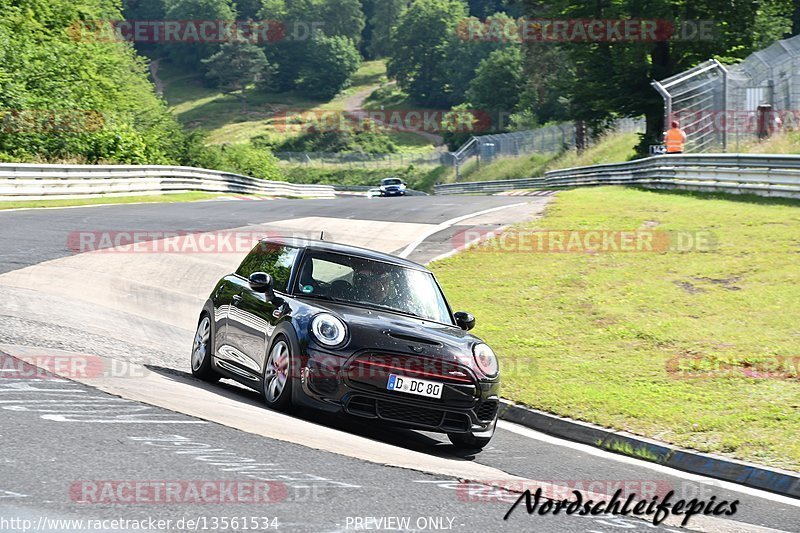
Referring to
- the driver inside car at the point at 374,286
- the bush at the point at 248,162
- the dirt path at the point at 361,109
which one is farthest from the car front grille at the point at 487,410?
the dirt path at the point at 361,109

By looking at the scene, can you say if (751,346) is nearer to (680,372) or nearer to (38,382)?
(680,372)

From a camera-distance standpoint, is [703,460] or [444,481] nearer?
[444,481]

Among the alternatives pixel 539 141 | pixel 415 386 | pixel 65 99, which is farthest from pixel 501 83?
pixel 415 386

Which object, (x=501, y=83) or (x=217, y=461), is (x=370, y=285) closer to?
(x=217, y=461)

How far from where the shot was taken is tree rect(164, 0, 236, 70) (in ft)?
605

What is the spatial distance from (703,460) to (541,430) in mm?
1913

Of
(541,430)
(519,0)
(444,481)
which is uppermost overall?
(519,0)

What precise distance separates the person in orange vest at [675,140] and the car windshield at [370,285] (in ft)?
82.0

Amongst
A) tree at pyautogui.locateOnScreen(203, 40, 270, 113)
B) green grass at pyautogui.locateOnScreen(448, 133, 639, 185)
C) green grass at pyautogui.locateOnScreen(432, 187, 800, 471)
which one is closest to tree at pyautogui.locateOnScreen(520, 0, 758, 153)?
green grass at pyautogui.locateOnScreen(448, 133, 639, 185)

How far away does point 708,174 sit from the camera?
2977 centimetres

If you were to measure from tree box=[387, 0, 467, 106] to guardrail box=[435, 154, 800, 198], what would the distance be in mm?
119830

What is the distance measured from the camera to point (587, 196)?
31453 mm

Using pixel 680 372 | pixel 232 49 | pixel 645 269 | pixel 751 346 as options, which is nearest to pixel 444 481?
pixel 680 372

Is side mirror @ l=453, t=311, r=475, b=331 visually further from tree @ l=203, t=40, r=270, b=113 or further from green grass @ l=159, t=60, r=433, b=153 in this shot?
tree @ l=203, t=40, r=270, b=113
